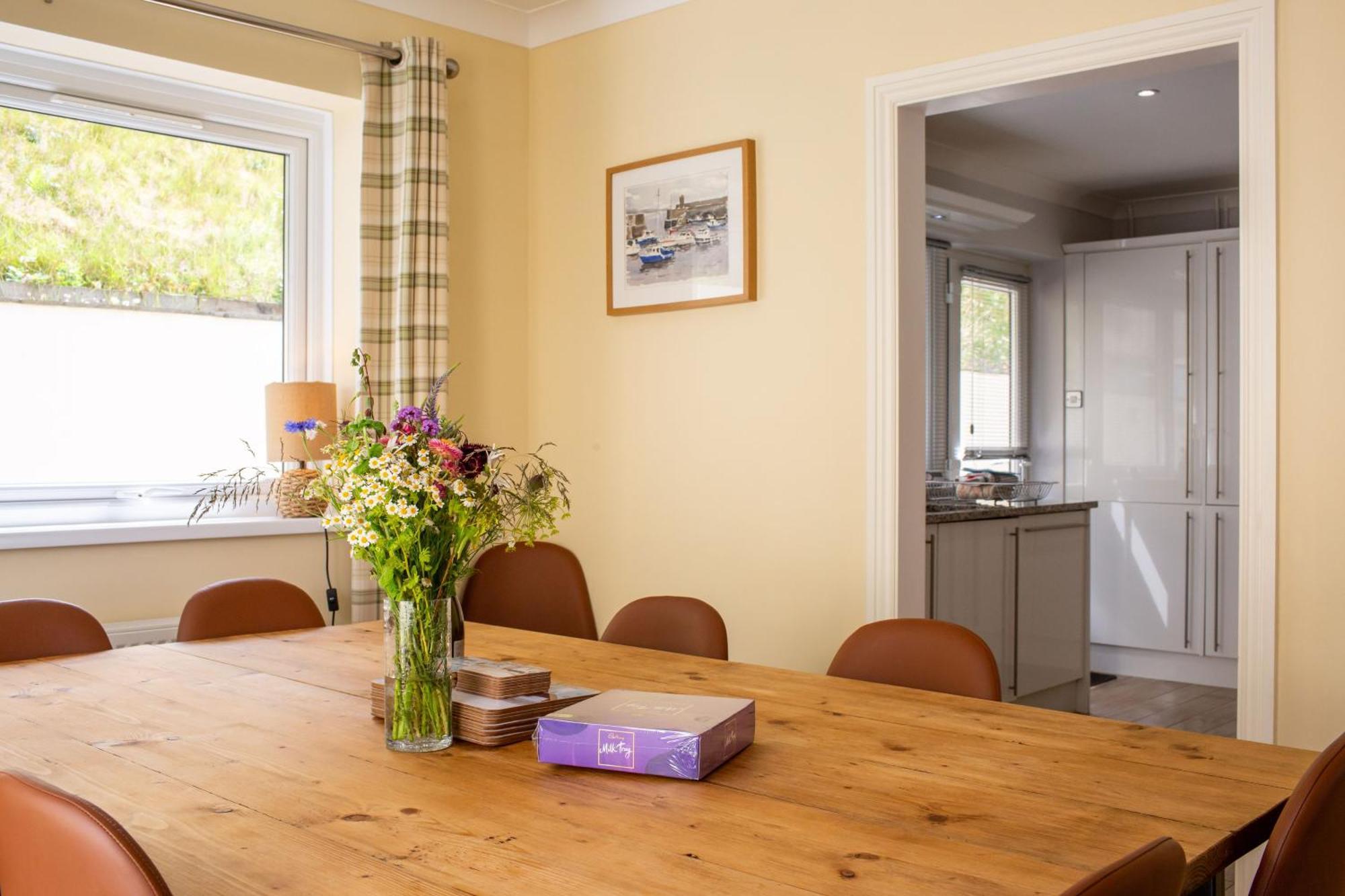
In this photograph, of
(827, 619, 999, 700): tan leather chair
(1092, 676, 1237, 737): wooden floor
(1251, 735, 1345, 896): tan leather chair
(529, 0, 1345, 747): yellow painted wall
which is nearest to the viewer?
(1251, 735, 1345, 896): tan leather chair

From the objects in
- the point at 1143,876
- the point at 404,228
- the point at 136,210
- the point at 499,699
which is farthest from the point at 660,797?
the point at 136,210

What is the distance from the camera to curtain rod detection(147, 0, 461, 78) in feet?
11.2

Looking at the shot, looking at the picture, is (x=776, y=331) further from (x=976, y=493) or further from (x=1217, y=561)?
(x=1217, y=561)

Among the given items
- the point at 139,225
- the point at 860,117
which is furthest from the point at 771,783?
the point at 139,225

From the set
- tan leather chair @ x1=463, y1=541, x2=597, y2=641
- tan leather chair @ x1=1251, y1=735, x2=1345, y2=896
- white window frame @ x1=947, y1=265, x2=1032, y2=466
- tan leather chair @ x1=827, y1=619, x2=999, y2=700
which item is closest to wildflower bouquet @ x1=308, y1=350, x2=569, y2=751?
tan leather chair @ x1=827, y1=619, x2=999, y2=700

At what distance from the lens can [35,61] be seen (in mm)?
3432

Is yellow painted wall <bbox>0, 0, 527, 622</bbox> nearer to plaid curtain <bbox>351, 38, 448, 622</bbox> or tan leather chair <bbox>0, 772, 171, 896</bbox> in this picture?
plaid curtain <bbox>351, 38, 448, 622</bbox>

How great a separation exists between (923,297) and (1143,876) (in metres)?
2.66

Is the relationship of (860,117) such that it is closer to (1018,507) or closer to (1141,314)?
(1018,507)

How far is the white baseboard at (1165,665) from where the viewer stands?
587 centimetres

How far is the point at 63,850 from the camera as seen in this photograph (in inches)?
42.4

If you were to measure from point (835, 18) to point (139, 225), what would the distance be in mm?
2307

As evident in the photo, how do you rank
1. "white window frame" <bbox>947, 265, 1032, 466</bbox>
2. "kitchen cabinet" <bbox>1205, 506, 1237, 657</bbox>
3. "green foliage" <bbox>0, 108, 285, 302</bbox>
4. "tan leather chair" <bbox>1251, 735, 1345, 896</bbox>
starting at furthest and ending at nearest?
1. "white window frame" <bbox>947, 265, 1032, 466</bbox>
2. "kitchen cabinet" <bbox>1205, 506, 1237, 657</bbox>
3. "green foliage" <bbox>0, 108, 285, 302</bbox>
4. "tan leather chair" <bbox>1251, 735, 1345, 896</bbox>

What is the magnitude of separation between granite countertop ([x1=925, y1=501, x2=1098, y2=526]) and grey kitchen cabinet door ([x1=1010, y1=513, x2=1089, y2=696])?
0.11ft
